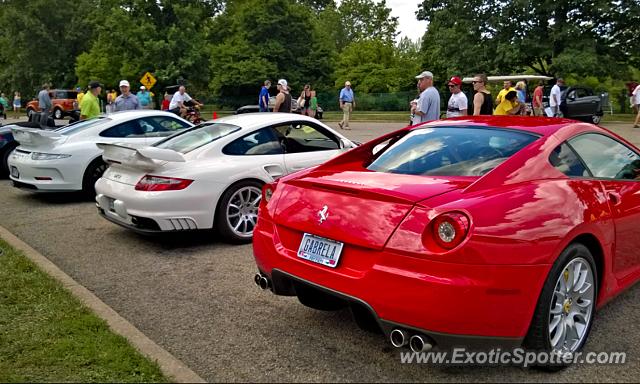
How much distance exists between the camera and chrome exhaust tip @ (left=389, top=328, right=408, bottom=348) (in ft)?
9.32

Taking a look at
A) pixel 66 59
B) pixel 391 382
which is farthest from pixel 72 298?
pixel 66 59

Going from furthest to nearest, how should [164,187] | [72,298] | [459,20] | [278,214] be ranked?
[459,20] → [164,187] → [72,298] → [278,214]

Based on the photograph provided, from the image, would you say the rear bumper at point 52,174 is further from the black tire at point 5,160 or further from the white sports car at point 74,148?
the black tire at point 5,160

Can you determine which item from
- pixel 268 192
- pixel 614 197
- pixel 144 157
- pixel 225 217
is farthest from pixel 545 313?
pixel 144 157

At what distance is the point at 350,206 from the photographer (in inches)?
124

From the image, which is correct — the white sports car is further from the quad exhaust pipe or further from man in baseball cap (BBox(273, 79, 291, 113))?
the quad exhaust pipe

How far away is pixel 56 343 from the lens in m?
3.50

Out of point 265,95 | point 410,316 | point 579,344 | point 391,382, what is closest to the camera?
point 410,316

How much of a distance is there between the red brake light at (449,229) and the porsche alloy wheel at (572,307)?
0.70m

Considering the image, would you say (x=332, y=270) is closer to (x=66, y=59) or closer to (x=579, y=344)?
(x=579, y=344)

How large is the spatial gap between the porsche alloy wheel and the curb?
6.54ft

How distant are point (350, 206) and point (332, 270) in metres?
0.37

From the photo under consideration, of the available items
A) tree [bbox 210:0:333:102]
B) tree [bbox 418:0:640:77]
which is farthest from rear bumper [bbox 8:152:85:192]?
tree [bbox 210:0:333:102]

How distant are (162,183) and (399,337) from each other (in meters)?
3.40
